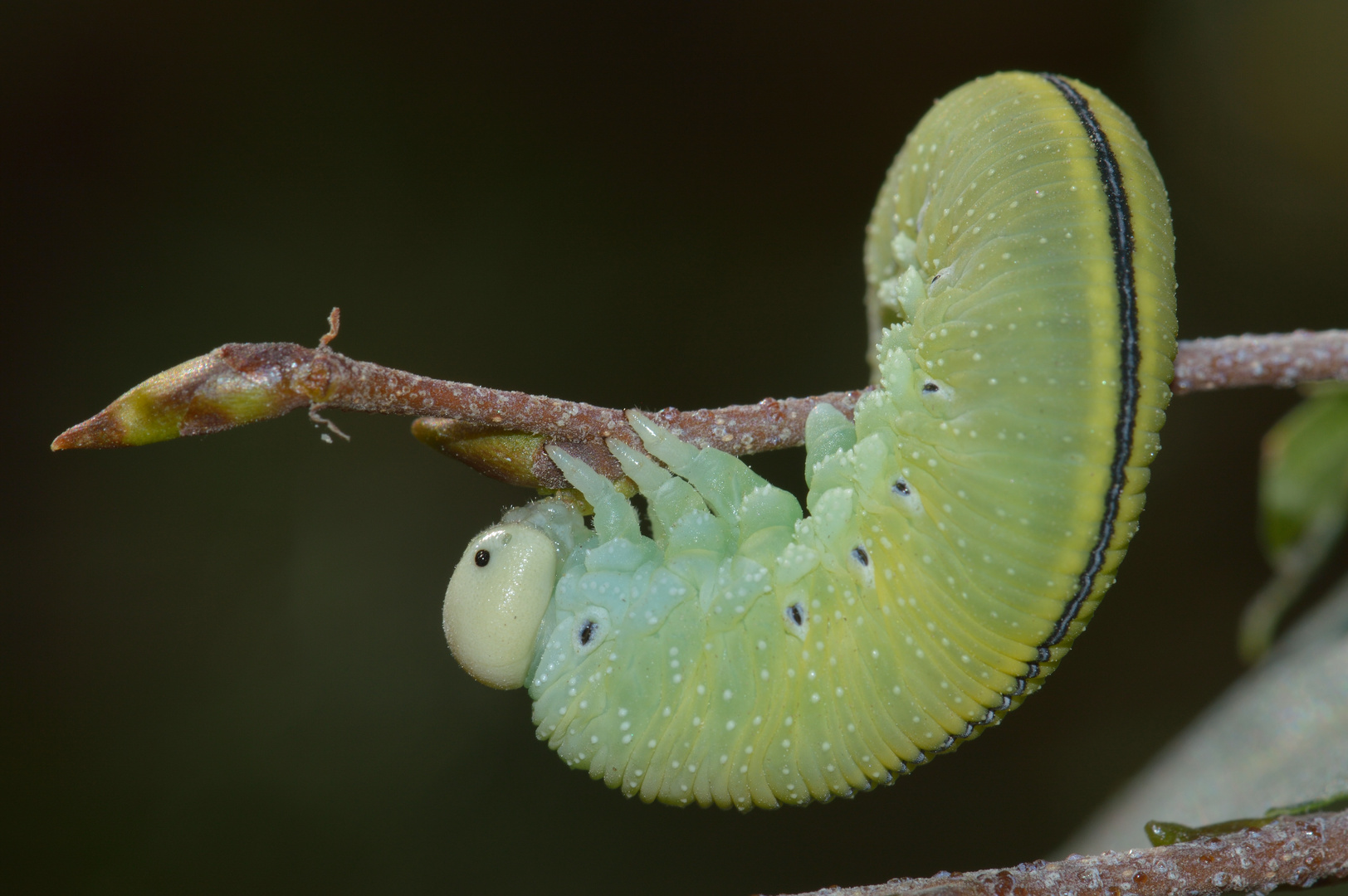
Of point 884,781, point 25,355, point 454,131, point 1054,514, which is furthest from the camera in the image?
point 454,131

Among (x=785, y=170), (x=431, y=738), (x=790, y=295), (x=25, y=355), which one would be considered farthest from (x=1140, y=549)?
(x=25, y=355)

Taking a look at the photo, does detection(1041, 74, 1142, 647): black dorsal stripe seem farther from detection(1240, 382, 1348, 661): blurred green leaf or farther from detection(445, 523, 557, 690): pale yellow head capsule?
detection(1240, 382, 1348, 661): blurred green leaf

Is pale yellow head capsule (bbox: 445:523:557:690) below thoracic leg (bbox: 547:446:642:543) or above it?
below

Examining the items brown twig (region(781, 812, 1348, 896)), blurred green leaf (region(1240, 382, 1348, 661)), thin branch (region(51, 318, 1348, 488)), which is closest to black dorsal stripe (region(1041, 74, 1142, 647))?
brown twig (region(781, 812, 1348, 896))

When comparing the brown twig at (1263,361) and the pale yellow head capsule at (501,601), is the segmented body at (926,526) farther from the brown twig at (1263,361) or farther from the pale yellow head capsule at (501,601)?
the brown twig at (1263,361)

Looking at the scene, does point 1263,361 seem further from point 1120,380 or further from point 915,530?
point 915,530

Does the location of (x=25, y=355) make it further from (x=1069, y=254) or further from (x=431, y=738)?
(x=1069, y=254)
